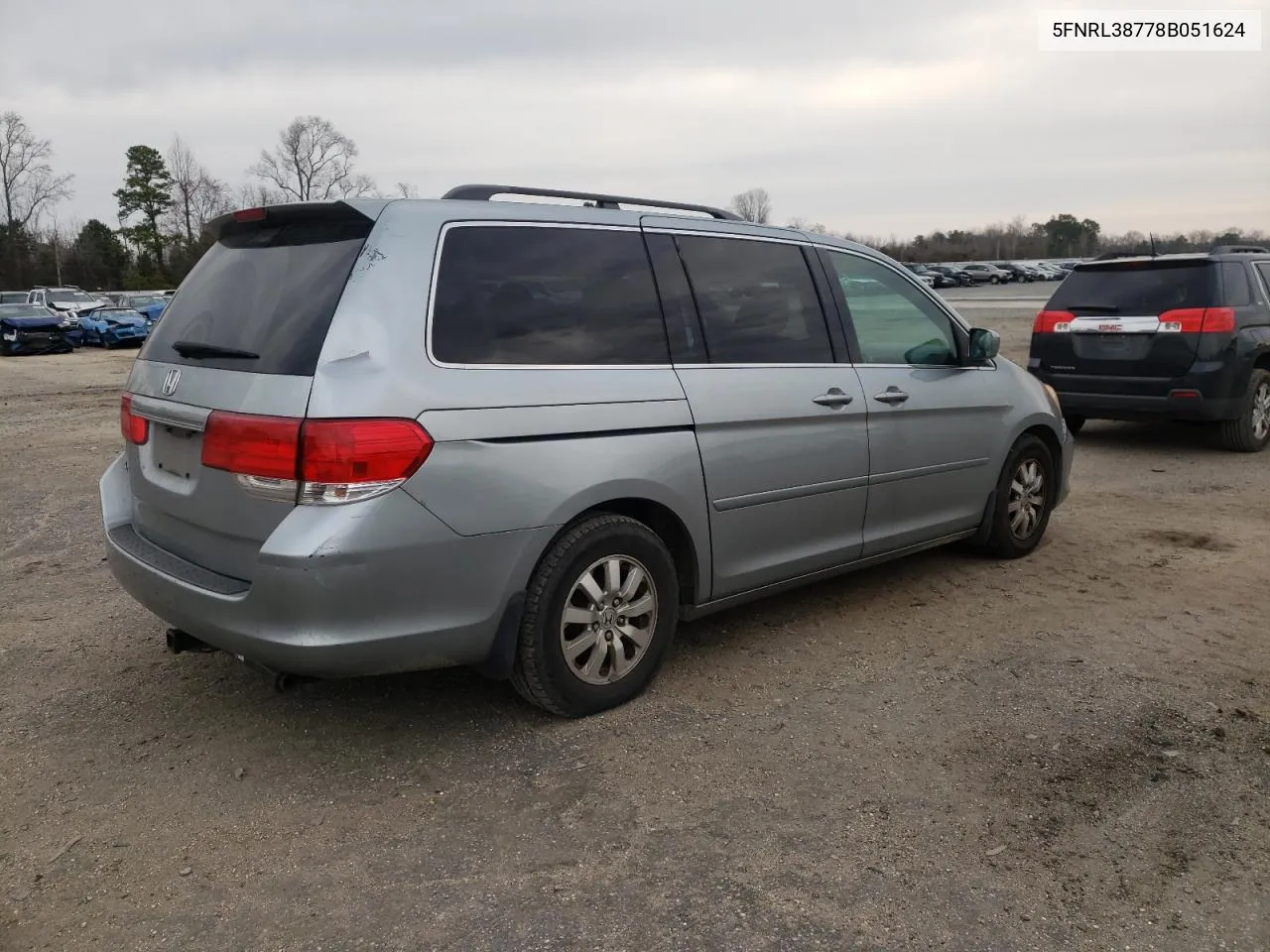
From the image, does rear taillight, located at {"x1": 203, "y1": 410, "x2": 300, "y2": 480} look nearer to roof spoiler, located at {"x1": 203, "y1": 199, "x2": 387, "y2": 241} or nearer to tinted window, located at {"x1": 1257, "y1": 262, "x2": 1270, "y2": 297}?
roof spoiler, located at {"x1": 203, "y1": 199, "x2": 387, "y2": 241}

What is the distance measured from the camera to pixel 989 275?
224 ft

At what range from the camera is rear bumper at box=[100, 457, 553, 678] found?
2.98 metres

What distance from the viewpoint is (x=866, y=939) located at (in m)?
2.50

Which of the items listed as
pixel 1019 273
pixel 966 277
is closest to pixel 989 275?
pixel 966 277

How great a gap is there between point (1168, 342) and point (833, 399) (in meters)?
5.61

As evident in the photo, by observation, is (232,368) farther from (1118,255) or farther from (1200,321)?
(1118,255)

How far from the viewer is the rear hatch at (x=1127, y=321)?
8.55 m

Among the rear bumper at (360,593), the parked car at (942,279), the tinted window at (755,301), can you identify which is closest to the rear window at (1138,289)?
the tinted window at (755,301)

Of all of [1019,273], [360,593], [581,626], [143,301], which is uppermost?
[1019,273]

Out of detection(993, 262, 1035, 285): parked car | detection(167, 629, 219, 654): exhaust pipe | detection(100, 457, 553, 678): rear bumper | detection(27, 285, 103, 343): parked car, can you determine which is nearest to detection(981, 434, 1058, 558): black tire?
detection(100, 457, 553, 678): rear bumper

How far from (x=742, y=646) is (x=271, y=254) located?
2.50 meters

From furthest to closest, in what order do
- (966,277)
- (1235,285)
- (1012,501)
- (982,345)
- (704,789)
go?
1. (966,277)
2. (1235,285)
3. (1012,501)
4. (982,345)
5. (704,789)

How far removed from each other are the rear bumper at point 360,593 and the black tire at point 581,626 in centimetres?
12

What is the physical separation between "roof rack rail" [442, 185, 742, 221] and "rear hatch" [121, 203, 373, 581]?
1.65 feet
